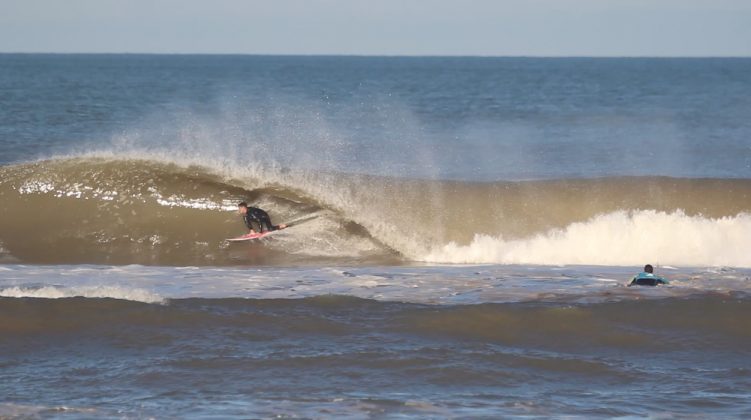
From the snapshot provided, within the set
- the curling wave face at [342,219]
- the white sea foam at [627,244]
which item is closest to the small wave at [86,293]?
the curling wave face at [342,219]

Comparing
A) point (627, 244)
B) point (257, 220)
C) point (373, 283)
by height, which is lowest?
point (373, 283)

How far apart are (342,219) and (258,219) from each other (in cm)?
145

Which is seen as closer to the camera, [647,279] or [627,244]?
[647,279]

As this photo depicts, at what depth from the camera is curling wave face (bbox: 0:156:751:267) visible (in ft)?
59.4

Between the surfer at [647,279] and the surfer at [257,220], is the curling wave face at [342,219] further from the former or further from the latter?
the surfer at [647,279]

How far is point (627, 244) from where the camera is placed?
61.4ft

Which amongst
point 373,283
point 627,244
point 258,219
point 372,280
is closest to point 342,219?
point 258,219

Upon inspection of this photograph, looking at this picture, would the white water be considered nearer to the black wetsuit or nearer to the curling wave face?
the curling wave face

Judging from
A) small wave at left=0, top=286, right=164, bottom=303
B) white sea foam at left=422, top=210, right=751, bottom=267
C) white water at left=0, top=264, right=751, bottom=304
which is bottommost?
small wave at left=0, top=286, right=164, bottom=303

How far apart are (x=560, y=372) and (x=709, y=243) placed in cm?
873

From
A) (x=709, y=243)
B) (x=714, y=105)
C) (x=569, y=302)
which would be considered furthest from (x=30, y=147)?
(x=714, y=105)

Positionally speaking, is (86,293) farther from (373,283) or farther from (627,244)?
(627,244)

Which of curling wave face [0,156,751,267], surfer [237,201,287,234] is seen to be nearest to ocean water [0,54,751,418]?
curling wave face [0,156,751,267]

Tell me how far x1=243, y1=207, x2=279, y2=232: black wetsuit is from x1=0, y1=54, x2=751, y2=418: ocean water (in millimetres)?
409
